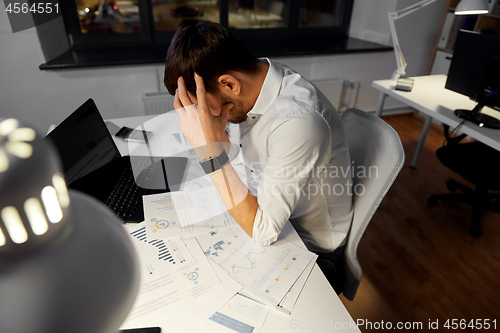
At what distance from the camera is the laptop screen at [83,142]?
91cm

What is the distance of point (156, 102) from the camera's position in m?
2.45

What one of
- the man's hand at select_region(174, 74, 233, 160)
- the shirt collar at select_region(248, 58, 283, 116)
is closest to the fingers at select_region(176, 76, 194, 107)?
the man's hand at select_region(174, 74, 233, 160)

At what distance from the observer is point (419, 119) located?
136 inches

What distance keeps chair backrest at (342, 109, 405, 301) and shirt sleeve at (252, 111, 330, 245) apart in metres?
0.19

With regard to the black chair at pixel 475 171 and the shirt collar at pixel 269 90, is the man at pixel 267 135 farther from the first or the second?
the black chair at pixel 475 171

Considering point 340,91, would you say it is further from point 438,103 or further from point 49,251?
point 49,251

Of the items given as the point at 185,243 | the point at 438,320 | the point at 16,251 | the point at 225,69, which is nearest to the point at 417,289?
the point at 438,320

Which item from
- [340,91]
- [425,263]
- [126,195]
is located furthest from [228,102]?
[340,91]

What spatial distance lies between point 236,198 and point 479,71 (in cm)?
184

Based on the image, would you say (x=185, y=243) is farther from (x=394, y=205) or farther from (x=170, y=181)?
(x=394, y=205)

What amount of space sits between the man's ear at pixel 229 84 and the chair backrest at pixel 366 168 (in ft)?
1.46

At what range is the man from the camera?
2.73ft

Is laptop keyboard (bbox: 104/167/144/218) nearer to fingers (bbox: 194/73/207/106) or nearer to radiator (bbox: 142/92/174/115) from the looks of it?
fingers (bbox: 194/73/207/106)

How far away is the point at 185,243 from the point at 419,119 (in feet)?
11.3
